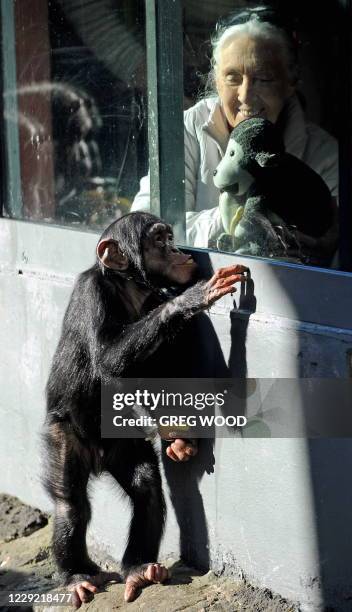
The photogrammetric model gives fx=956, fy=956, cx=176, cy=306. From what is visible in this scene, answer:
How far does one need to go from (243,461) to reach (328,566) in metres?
0.54

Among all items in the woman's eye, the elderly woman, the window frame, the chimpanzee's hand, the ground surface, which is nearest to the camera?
the chimpanzee's hand

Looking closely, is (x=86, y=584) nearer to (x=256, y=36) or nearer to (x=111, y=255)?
(x=111, y=255)

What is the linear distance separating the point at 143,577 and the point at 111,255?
133 centimetres

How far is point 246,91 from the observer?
4.01 meters

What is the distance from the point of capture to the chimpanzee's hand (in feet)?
Answer: 11.6

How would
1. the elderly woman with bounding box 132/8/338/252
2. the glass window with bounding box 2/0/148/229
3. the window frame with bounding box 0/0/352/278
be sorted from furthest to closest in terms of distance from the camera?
1. the glass window with bounding box 2/0/148/229
2. the window frame with bounding box 0/0/352/278
3. the elderly woman with bounding box 132/8/338/252

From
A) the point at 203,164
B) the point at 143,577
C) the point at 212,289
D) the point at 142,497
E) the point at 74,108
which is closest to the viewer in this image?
the point at 212,289

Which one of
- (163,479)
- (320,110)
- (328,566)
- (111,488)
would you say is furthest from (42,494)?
(320,110)

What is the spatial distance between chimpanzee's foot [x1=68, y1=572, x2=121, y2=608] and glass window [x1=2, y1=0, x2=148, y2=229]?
1.71m

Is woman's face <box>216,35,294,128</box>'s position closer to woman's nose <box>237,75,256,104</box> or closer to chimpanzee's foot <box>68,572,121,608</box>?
woman's nose <box>237,75,256,104</box>

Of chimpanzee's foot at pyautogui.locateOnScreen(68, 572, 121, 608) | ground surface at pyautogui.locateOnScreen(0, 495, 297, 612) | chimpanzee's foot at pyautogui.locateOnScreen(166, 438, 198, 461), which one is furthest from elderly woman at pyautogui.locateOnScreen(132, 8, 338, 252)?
chimpanzee's foot at pyautogui.locateOnScreen(68, 572, 121, 608)

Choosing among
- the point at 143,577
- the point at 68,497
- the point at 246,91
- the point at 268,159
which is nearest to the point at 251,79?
the point at 246,91

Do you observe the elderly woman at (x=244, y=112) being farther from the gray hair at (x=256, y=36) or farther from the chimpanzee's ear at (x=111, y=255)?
the chimpanzee's ear at (x=111, y=255)

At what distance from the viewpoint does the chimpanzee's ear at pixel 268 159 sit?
12.9 ft
